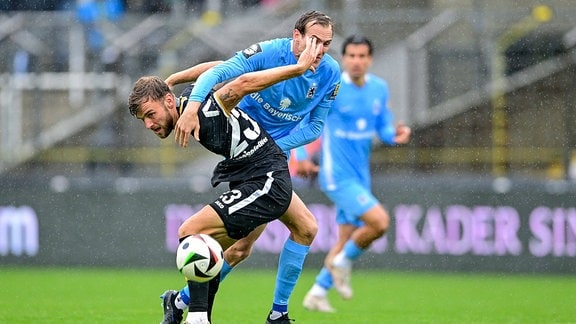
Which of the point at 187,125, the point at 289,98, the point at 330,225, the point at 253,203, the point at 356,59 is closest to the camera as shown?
the point at 187,125

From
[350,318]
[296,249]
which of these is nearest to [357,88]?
[350,318]

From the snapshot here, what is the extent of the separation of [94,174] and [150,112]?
843 cm

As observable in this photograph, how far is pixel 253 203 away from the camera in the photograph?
704cm

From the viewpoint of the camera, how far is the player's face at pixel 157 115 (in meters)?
6.87

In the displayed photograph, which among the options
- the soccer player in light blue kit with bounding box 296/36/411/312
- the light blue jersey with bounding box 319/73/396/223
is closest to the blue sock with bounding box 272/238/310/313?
the soccer player in light blue kit with bounding box 296/36/411/312

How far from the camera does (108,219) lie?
1486cm

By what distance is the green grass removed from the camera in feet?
29.4

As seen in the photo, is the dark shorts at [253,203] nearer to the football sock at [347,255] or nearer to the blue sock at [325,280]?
the blue sock at [325,280]

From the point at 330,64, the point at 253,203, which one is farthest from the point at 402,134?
the point at 253,203

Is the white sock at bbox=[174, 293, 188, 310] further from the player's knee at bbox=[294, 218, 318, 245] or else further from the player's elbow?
the player's elbow

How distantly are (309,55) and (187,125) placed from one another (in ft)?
2.99

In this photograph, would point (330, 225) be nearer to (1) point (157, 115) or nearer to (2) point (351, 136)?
(2) point (351, 136)

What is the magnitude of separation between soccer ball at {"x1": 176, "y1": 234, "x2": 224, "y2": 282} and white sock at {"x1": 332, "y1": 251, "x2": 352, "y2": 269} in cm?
416

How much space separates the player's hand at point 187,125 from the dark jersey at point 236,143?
3.3 inches
